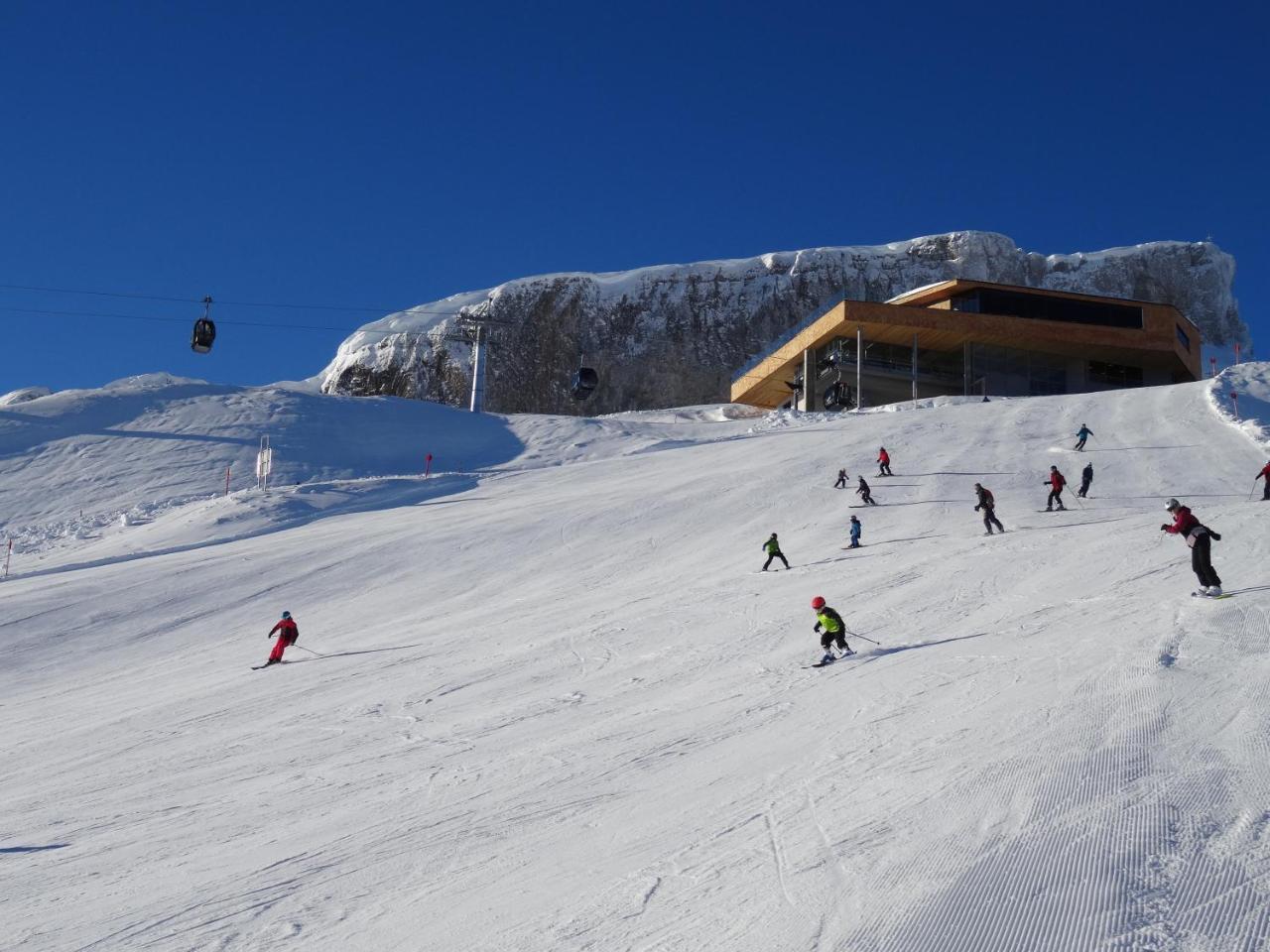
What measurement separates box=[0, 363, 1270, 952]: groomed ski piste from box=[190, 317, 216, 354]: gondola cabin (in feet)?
24.1

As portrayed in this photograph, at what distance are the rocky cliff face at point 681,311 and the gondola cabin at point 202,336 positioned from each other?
173ft

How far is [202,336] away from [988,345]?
41.4 metres

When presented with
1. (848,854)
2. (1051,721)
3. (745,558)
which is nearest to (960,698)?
(1051,721)

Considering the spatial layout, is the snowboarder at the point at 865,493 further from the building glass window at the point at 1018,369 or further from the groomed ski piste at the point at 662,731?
the building glass window at the point at 1018,369

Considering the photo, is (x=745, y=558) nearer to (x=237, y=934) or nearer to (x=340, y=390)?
(x=237, y=934)

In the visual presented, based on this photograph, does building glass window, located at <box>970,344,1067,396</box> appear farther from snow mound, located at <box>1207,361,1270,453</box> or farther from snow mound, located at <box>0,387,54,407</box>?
snow mound, located at <box>0,387,54,407</box>

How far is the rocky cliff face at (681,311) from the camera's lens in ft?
291

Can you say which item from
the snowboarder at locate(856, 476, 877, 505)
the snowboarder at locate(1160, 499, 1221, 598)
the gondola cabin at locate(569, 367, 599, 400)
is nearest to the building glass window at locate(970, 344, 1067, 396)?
the gondola cabin at locate(569, 367, 599, 400)

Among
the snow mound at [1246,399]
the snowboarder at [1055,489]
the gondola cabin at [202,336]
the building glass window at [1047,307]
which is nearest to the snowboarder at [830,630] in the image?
the snowboarder at [1055,489]

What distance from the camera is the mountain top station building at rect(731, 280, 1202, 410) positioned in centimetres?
5600

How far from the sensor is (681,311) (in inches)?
3580

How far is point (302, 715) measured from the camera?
11875mm

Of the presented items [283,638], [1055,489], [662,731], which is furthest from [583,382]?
[662,731]

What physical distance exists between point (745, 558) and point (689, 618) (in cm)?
608
